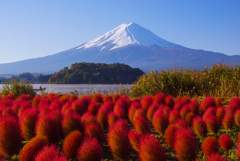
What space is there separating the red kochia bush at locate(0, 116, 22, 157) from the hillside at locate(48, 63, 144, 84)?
64476 mm

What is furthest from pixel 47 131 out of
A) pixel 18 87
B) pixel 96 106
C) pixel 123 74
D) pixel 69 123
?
pixel 123 74

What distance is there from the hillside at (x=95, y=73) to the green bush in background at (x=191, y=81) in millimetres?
54655

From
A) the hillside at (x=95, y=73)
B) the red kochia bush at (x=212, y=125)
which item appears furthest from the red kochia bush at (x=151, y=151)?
the hillside at (x=95, y=73)

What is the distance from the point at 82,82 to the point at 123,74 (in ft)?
41.4

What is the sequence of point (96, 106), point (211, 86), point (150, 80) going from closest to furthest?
point (96, 106) < point (211, 86) < point (150, 80)

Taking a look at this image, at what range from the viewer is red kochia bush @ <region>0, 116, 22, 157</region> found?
3.16 m

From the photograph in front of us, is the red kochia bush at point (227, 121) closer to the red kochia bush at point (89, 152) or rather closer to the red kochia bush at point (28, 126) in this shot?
the red kochia bush at point (89, 152)

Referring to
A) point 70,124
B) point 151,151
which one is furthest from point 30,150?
point 151,151

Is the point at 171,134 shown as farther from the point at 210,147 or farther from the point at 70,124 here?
the point at 70,124

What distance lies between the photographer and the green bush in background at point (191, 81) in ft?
39.3

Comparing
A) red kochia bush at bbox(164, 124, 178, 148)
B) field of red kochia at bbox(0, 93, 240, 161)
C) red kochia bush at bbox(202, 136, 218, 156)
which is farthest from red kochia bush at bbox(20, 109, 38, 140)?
red kochia bush at bbox(202, 136, 218, 156)

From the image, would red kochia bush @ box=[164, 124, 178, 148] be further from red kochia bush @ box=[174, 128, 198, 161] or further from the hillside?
the hillside

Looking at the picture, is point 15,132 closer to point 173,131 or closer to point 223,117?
point 173,131

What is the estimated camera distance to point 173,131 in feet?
10.6
